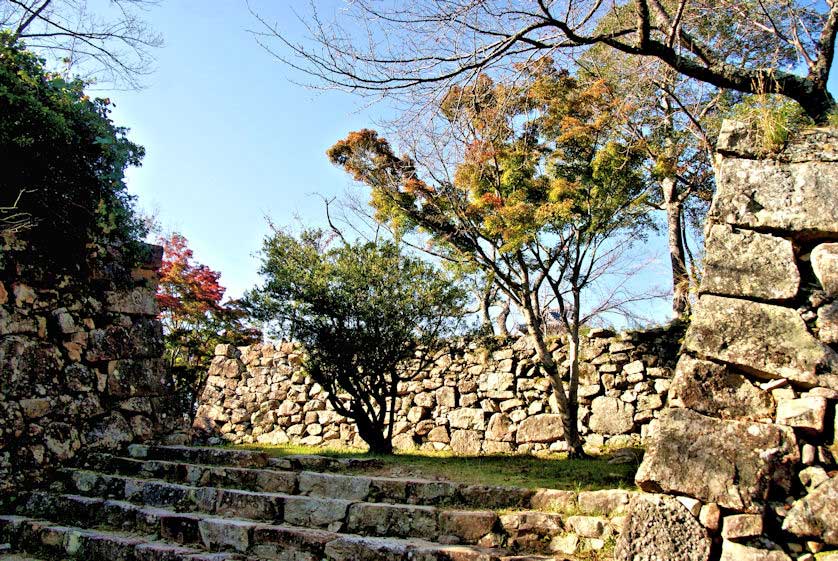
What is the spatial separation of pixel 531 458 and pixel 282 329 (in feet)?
13.1

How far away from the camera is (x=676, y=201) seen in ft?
36.4

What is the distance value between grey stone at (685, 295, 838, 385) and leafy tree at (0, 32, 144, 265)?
5391 mm

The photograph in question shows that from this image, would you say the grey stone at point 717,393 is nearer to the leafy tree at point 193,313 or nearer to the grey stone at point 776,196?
the grey stone at point 776,196

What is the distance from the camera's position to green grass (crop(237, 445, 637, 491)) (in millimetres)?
5277

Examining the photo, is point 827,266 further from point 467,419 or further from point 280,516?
point 467,419

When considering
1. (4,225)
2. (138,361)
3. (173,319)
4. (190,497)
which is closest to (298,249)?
(138,361)

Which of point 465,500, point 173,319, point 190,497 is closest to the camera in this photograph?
point 465,500

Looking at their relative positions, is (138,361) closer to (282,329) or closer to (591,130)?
(282,329)

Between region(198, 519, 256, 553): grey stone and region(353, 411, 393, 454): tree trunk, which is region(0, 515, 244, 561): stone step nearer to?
region(198, 519, 256, 553): grey stone

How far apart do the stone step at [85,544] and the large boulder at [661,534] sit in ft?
8.20

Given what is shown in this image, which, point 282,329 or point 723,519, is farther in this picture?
point 282,329

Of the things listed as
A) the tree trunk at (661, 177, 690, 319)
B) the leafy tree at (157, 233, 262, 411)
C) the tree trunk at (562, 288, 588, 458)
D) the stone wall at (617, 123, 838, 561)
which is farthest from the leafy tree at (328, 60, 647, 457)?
the leafy tree at (157, 233, 262, 411)

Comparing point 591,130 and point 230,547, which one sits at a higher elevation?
point 591,130

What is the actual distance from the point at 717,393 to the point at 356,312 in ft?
18.8
